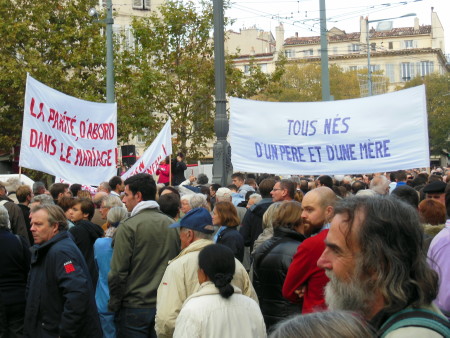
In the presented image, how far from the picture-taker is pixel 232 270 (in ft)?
15.0

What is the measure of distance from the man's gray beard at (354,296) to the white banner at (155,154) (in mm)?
10906

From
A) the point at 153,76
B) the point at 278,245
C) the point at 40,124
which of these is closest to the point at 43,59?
the point at 153,76

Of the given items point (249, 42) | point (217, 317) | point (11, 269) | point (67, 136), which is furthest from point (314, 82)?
point (217, 317)

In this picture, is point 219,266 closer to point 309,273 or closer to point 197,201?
point 309,273

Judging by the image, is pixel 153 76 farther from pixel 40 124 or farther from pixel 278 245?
pixel 278 245

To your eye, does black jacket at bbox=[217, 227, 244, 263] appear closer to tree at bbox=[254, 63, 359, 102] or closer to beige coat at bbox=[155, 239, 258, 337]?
beige coat at bbox=[155, 239, 258, 337]

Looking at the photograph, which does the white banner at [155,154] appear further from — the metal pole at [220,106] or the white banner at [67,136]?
the metal pole at [220,106]

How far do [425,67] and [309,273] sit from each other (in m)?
98.8

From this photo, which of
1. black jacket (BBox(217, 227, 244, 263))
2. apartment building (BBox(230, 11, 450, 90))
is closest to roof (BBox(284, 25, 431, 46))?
apartment building (BBox(230, 11, 450, 90))

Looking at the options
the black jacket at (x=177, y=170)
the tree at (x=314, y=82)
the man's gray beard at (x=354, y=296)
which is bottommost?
the man's gray beard at (x=354, y=296)

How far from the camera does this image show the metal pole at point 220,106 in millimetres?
13359

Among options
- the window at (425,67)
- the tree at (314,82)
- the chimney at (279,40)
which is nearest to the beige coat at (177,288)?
the tree at (314,82)

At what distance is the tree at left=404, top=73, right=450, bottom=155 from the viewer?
72500 mm

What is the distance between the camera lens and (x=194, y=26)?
29109 mm
